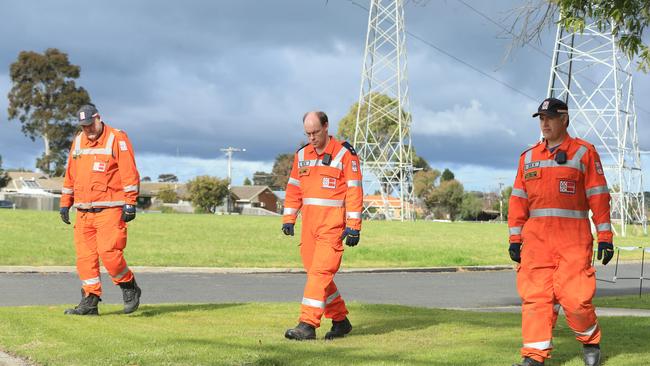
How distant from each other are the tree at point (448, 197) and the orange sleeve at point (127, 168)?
105 m

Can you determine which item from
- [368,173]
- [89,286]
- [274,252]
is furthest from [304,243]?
[368,173]

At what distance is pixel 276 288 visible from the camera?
15.1 metres

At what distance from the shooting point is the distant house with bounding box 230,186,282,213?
11619 centimetres

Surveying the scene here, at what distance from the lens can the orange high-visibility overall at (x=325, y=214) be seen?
291 inches

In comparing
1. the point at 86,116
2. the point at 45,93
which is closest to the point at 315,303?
the point at 86,116

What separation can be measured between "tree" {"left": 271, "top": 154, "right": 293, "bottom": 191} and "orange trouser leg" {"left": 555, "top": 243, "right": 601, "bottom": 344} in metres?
110

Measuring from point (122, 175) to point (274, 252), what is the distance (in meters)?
15.0

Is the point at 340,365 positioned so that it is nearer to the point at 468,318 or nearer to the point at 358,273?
the point at 468,318

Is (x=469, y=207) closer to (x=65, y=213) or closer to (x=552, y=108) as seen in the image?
(x=65, y=213)

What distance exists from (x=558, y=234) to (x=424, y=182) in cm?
10757

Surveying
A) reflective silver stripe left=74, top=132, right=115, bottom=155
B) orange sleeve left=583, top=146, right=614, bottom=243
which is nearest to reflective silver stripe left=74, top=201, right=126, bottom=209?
reflective silver stripe left=74, top=132, right=115, bottom=155

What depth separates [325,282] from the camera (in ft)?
24.3

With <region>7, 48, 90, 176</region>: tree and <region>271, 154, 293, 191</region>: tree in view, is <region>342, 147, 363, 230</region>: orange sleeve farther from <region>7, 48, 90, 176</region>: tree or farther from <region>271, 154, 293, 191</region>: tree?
<region>271, 154, 293, 191</region>: tree

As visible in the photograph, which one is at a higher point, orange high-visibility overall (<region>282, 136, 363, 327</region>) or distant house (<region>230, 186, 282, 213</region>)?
distant house (<region>230, 186, 282, 213</region>)
